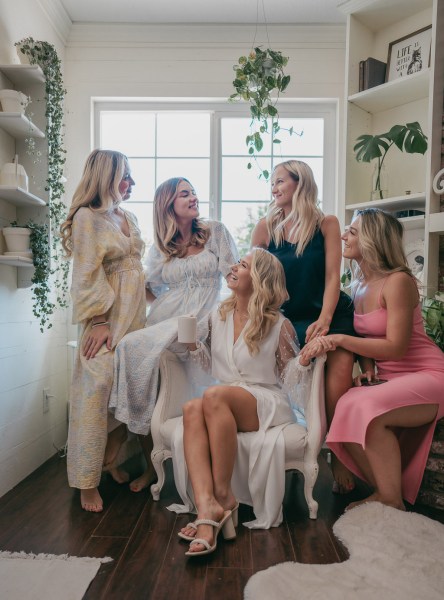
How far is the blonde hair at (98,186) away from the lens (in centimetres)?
265

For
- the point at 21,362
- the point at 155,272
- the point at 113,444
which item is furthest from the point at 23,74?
the point at 113,444

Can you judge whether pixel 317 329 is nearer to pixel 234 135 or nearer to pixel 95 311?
pixel 95 311

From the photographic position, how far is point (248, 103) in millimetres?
3895

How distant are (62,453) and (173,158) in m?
2.12

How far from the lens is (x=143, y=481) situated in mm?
2686

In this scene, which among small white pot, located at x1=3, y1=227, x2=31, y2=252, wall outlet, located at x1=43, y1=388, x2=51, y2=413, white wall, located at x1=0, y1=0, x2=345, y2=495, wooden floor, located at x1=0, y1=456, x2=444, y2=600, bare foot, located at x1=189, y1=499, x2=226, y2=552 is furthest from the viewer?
white wall, located at x1=0, y1=0, x2=345, y2=495

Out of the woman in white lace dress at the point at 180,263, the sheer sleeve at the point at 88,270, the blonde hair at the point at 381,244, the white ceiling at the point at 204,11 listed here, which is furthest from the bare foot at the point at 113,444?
the white ceiling at the point at 204,11

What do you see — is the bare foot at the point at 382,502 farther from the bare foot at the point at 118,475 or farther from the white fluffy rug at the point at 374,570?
the bare foot at the point at 118,475

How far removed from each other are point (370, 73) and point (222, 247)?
1.57 meters

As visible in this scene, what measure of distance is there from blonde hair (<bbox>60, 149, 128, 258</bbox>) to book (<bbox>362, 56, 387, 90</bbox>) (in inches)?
68.1

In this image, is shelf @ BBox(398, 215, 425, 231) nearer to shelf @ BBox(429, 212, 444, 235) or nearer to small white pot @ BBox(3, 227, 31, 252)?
shelf @ BBox(429, 212, 444, 235)

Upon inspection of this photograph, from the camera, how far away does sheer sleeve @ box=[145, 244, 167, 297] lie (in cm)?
290

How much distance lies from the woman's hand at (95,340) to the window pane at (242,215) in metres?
1.59

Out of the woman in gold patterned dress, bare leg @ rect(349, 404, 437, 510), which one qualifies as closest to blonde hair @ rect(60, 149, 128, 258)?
the woman in gold patterned dress
